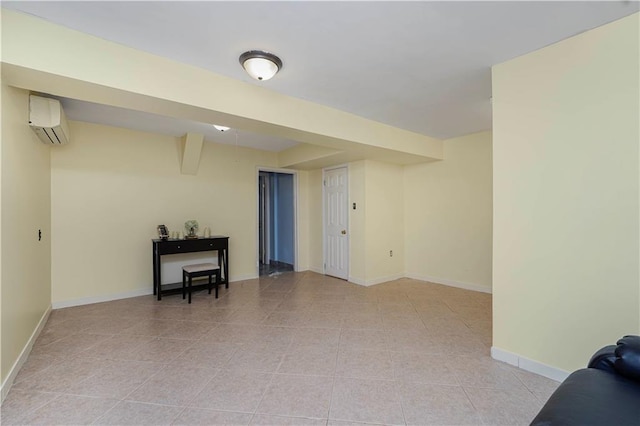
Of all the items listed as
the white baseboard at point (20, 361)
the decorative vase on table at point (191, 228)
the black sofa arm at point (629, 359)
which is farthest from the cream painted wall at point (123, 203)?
the black sofa arm at point (629, 359)

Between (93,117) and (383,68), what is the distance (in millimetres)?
3524

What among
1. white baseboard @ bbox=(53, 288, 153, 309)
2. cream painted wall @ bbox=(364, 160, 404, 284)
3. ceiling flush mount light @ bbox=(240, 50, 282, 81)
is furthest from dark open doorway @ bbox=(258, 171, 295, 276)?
ceiling flush mount light @ bbox=(240, 50, 282, 81)

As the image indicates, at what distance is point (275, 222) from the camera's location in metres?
7.04

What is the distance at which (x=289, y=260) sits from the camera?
6.70 m

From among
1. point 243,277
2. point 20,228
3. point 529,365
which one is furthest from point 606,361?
point 243,277

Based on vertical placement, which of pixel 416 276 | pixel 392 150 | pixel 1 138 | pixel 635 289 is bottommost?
pixel 416 276

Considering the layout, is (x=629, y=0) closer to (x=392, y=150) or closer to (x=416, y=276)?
(x=392, y=150)

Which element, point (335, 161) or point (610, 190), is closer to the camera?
point (610, 190)

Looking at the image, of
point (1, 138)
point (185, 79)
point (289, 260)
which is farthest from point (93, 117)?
point (289, 260)

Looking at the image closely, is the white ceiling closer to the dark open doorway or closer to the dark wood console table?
the dark wood console table

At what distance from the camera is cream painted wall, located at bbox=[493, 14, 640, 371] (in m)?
1.80

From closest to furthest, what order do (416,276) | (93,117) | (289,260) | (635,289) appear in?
(635,289)
(93,117)
(416,276)
(289,260)

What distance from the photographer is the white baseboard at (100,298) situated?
3646 millimetres

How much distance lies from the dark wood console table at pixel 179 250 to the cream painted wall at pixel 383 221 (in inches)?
91.0
